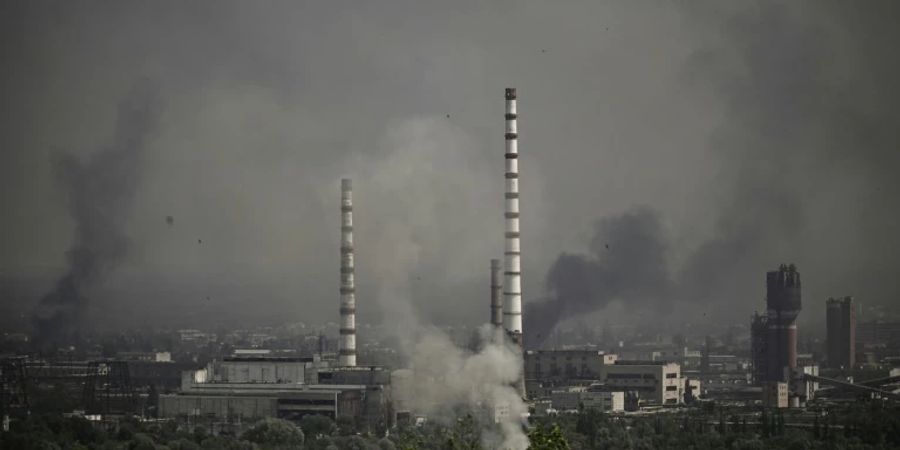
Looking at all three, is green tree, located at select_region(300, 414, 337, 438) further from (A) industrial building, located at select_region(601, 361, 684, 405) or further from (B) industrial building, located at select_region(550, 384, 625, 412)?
(A) industrial building, located at select_region(601, 361, 684, 405)

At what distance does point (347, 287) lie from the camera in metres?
60.5

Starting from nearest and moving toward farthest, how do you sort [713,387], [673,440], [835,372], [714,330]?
[673,440] → [713,387] → [835,372] → [714,330]

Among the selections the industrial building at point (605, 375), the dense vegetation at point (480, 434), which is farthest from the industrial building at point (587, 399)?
the dense vegetation at point (480, 434)

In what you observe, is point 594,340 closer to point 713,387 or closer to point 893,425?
point 713,387

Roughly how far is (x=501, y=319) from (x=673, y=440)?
12.8m

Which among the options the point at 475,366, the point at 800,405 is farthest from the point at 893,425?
the point at 800,405

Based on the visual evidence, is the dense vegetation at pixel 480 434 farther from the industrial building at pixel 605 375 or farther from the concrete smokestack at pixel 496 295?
the industrial building at pixel 605 375

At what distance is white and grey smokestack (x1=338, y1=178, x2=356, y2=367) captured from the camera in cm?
6012

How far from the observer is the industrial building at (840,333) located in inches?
3342

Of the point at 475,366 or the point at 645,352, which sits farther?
the point at 645,352

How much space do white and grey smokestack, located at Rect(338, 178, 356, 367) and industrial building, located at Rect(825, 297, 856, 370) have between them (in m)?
31.5

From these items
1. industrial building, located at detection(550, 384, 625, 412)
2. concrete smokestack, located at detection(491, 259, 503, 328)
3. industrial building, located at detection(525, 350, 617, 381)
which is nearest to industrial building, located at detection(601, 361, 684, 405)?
industrial building, located at detection(525, 350, 617, 381)

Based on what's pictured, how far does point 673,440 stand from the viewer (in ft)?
155

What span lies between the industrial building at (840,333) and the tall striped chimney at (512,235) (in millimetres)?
31558
